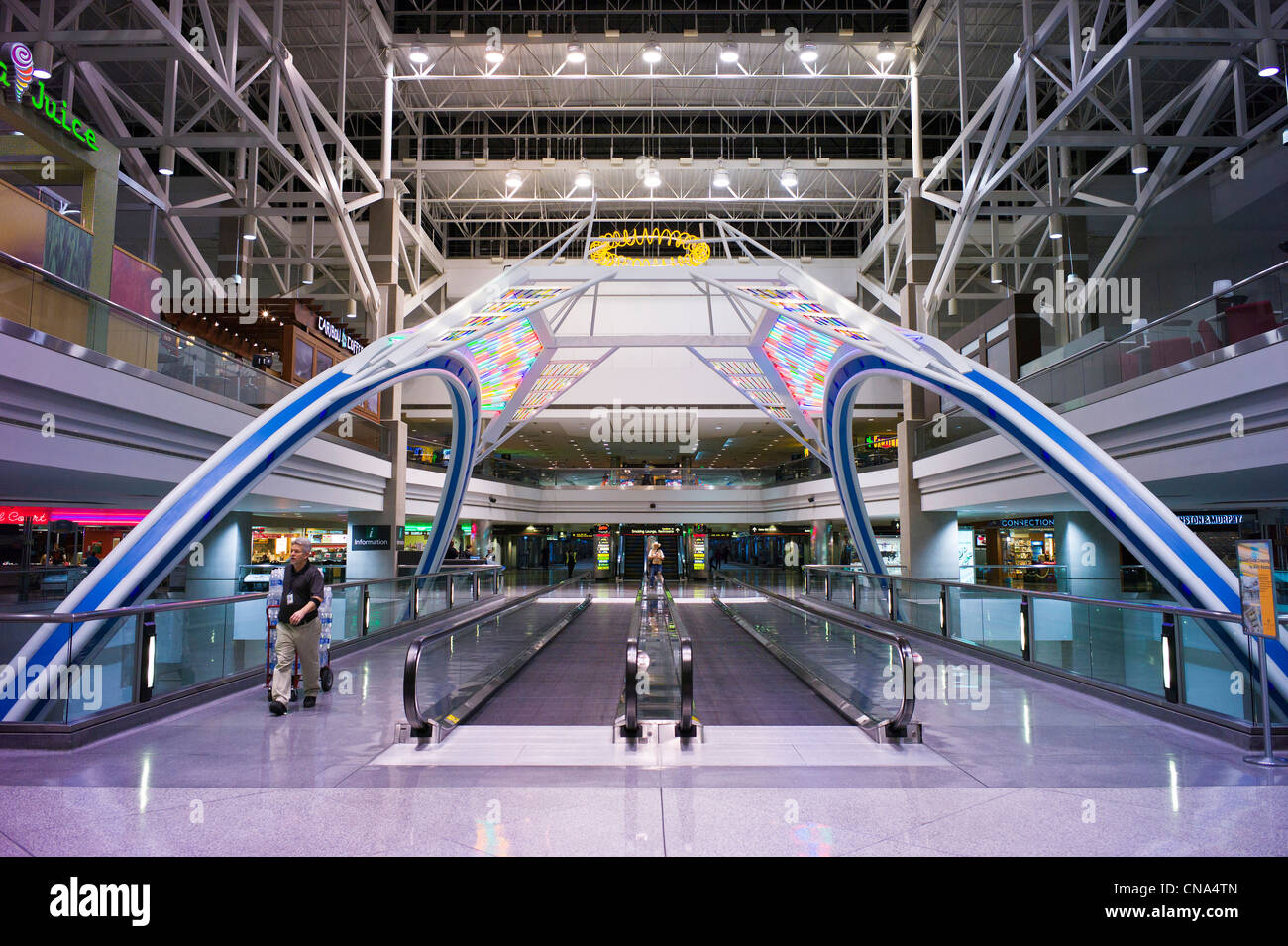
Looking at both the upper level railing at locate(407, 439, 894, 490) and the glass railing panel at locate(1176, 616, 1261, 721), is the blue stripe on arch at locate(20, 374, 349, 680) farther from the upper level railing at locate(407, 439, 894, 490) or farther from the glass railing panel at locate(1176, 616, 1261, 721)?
the upper level railing at locate(407, 439, 894, 490)

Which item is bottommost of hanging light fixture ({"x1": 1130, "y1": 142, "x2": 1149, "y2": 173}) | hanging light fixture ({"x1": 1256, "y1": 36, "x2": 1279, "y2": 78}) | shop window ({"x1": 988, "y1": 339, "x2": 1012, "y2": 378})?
shop window ({"x1": 988, "y1": 339, "x2": 1012, "y2": 378})

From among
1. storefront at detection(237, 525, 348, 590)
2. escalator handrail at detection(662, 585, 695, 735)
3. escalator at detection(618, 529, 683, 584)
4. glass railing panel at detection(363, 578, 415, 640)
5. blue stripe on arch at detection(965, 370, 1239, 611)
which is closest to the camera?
escalator handrail at detection(662, 585, 695, 735)

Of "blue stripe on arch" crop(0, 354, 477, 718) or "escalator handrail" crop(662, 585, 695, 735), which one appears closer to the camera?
"blue stripe on arch" crop(0, 354, 477, 718)

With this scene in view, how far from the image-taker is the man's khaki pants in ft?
25.1

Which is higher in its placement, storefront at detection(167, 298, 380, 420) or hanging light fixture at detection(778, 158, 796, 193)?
hanging light fixture at detection(778, 158, 796, 193)

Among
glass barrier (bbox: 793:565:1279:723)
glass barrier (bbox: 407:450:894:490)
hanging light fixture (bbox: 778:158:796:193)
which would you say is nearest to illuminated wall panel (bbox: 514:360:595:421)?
hanging light fixture (bbox: 778:158:796:193)

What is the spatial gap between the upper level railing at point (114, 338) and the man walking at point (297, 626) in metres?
4.15

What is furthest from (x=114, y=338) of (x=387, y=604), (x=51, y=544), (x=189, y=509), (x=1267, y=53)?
(x=51, y=544)

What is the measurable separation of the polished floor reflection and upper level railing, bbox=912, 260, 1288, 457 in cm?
491

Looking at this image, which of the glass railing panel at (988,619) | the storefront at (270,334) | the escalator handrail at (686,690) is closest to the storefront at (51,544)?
the storefront at (270,334)

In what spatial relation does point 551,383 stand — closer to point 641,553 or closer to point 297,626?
point 641,553

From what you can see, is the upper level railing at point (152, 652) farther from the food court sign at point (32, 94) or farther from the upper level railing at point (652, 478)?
the upper level railing at point (652, 478)

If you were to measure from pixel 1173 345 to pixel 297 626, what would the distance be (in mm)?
11684

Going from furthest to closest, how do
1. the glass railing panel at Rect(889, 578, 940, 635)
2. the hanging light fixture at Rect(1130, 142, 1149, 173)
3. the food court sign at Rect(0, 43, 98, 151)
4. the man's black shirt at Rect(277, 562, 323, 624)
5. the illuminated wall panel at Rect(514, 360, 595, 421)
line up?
the illuminated wall panel at Rect(514, 360, 595, 421) → the hanging light fixture at Rect(1130, 142, 1149, 173) → the glass railing panel at Rect(889, 578, 940, 635) → the food court sign at Rect(0, 43, 98, 151) → the man's black shirt at Rect(277, 562, 323, 624)
